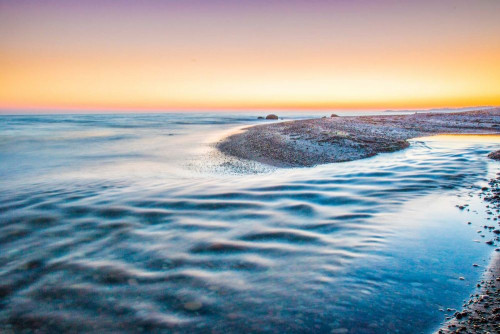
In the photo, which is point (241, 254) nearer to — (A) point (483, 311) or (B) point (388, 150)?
(A) point (483, 311)

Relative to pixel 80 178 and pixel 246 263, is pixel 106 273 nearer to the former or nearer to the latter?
pixel 246 263

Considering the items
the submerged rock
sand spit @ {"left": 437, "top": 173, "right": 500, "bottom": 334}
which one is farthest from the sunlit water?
the submerged rock

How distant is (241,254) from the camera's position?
4.78 metres

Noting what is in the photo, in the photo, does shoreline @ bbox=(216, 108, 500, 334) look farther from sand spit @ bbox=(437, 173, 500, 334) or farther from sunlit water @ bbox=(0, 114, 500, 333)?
sunlit water @ bbox=(0, 114, 500, 333)

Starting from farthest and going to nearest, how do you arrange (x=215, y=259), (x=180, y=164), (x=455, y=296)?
1. (x=180, y=164)
2. (x=215, y=259)
3. (x=455, y=296)

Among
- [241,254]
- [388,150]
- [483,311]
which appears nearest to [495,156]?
[388,150]

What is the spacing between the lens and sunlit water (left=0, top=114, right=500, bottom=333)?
3256 millimetres

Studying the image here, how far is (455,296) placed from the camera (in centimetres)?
343

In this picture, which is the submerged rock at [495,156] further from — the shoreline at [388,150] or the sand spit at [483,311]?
the sand spit at [483,311]

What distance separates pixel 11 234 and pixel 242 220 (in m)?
4.72

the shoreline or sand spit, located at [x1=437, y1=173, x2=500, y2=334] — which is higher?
the shoreline

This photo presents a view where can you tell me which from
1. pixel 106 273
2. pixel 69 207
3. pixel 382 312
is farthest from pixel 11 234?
pixel 382 312

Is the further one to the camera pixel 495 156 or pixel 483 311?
pixel 495 156

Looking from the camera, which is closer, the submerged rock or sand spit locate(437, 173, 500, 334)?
sand spit locate(437, 173, 500, 334)
